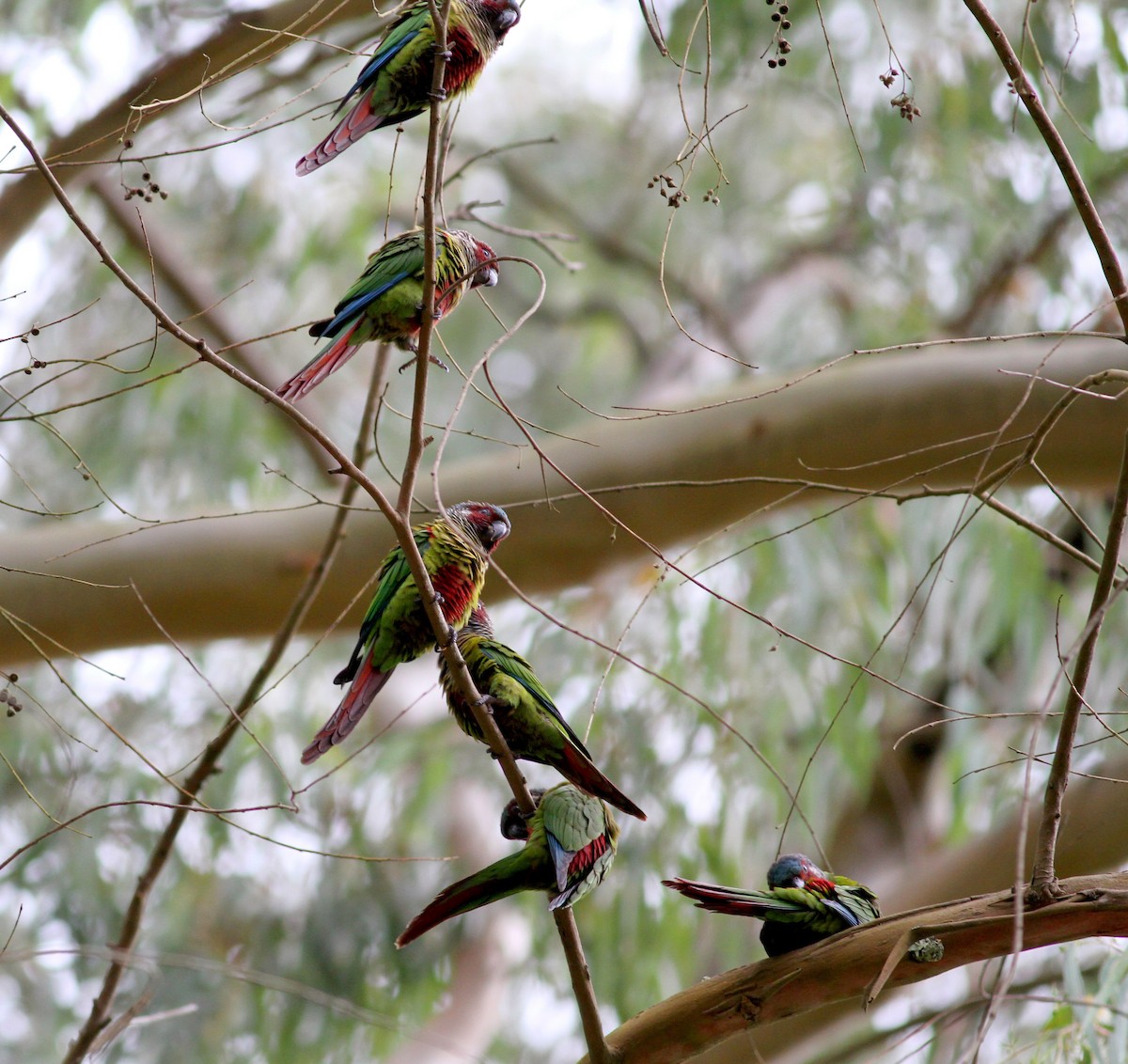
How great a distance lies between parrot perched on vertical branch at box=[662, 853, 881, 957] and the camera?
63.8 inches

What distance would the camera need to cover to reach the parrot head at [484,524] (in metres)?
2.28

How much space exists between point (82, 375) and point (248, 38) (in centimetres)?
307

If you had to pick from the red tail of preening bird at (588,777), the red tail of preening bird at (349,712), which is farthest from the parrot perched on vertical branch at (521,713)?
the red tail of preening bird at (349,712)

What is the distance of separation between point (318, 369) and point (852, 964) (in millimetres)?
1077

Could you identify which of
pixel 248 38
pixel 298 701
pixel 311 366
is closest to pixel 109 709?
pixel 298 701

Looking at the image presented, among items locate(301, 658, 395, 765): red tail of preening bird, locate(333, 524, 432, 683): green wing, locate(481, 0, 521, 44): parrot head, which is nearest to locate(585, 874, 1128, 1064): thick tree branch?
locate(301, 658, 395, 765): red tail of preening bird

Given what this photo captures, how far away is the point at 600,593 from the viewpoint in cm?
458

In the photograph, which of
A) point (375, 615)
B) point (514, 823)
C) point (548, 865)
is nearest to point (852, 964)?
point (548, 865)

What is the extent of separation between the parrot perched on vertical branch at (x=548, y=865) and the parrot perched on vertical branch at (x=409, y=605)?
0.28 meters

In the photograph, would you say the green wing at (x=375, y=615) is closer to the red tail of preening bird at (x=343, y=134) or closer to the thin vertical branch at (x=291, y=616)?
the thin vertical branch at (x=291, y=616)

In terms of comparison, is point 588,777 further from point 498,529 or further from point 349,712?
point 498,529

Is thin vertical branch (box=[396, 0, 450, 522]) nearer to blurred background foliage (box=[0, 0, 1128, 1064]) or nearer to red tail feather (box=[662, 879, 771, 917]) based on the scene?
red tail feather (box=[662, 879, 771, 917])

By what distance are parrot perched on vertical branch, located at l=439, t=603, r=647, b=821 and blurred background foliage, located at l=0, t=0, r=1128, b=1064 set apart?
1.41 metres

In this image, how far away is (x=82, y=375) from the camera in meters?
5.84
